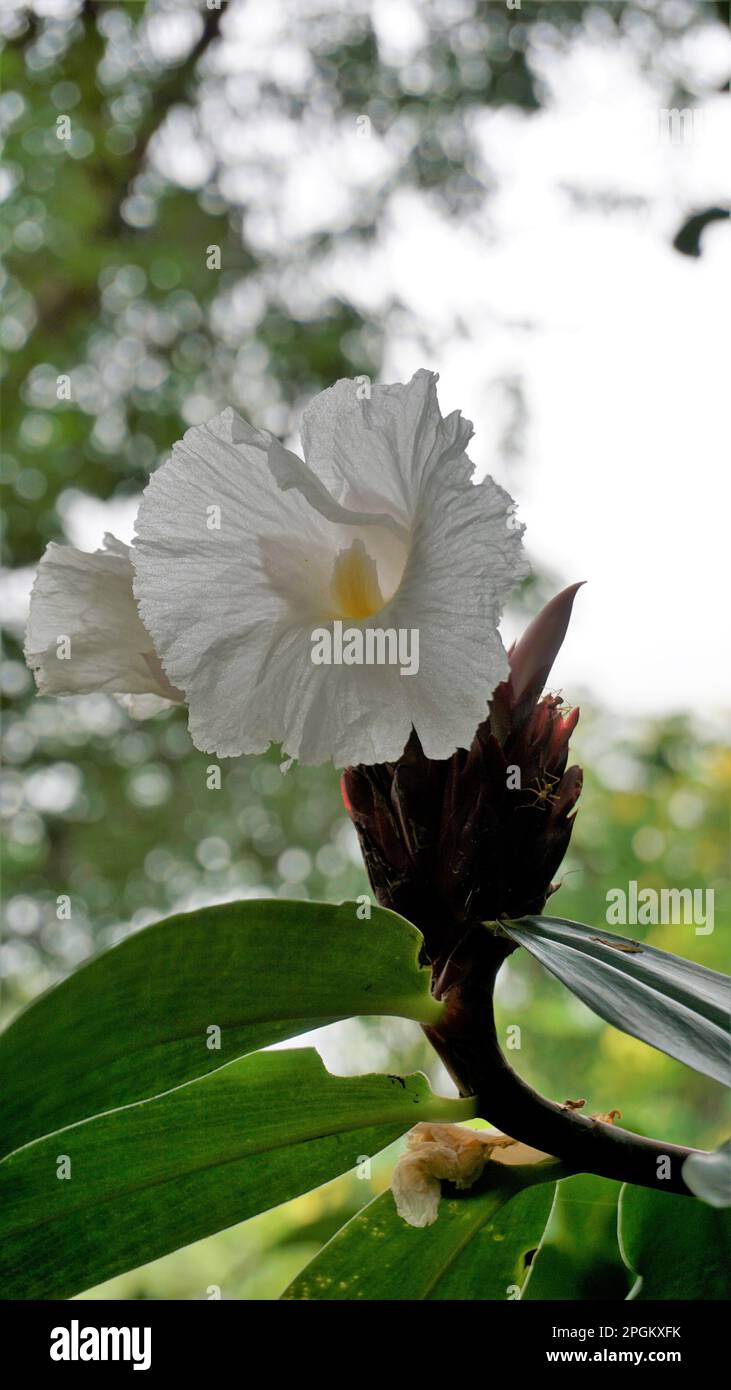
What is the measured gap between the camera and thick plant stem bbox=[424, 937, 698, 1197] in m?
0.33

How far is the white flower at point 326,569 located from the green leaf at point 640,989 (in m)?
0.06

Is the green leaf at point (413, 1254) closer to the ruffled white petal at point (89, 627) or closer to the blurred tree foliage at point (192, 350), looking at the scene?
the ruffled white petal at point (89, 627)

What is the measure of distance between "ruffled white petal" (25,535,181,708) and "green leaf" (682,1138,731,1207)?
208 mm

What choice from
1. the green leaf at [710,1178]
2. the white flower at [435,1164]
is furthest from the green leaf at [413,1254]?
the green leaf at [710,1178]

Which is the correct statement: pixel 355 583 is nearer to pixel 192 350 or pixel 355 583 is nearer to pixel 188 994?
pixel 188 994

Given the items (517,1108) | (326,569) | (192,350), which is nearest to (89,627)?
(326,569)

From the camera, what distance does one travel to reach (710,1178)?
9.7 inches

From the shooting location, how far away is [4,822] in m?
2.04

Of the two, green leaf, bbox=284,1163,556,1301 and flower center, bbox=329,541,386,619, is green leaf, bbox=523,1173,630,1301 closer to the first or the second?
green leaf, bbox=284,1163,556,1301

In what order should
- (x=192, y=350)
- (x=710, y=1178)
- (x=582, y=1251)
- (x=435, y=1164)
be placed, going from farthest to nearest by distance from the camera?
1. (x=192, y=350)
2. (x=582, y=1251)
3. (x=435, y=1164)
4. (x=710, y=1178)

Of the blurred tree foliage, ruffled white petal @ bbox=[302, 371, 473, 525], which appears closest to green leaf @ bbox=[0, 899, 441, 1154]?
ruffled white petal @ bbox=[302, 371, 473, 525]

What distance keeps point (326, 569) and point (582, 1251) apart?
11.6 inches

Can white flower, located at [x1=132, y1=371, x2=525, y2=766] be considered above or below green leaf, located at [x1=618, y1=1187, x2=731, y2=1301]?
above
